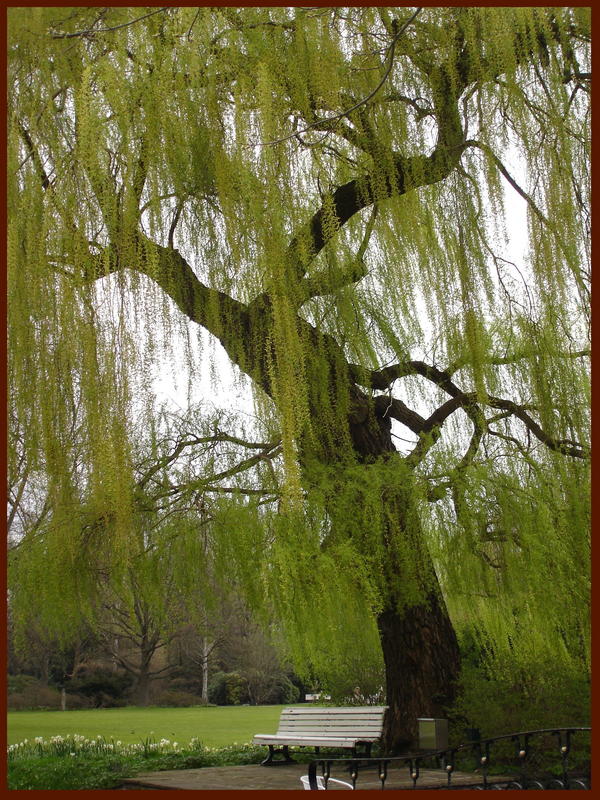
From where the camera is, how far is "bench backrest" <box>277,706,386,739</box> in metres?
5.91

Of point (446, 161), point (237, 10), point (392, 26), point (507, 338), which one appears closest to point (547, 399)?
point (507, 338)

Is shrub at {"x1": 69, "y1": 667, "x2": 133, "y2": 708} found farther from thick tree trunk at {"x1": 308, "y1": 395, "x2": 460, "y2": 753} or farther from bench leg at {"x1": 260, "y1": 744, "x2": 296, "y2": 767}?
thick tree trunk at {"x1": 308, "y1": 395, "x2": 460, "y2": 753}

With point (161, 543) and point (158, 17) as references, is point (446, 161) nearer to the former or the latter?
point (158, 17)

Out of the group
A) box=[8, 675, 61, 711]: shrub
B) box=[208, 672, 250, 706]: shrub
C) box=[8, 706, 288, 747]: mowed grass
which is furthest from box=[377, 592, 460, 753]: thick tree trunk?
box=[208, 672, 250, 706]: shrub

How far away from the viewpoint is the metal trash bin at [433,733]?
5.59m

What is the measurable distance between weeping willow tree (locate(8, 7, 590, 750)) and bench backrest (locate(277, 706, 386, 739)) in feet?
0.81

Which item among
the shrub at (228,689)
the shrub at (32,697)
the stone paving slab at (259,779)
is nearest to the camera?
the stone paving slab at (259,779)

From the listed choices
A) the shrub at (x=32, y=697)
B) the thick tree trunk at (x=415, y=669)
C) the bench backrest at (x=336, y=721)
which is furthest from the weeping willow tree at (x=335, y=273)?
the shrub at (x=32, y=697)

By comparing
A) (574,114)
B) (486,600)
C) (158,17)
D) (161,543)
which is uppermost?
(158,17)

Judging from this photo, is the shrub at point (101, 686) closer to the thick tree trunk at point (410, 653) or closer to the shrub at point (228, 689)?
the shrub at point (228, 689)

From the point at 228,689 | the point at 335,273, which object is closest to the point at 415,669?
the point at 335,273

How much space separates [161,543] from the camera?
529 centimetres

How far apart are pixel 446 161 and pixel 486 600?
2.94 m

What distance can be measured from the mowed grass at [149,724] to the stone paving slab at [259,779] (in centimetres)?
487
